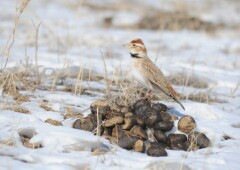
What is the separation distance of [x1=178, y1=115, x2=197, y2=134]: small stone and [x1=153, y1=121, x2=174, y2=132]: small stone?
114mm

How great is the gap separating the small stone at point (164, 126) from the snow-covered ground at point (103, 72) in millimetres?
343

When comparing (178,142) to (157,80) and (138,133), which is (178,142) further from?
(157,80)

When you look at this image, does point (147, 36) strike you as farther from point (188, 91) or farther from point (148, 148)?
point (148, 148)

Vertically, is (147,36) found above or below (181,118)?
above

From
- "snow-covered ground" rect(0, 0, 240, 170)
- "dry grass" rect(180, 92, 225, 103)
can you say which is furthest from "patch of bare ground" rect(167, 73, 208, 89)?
"dry grass" rect(180, 92, 225, 103)

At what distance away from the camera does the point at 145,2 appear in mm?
17281

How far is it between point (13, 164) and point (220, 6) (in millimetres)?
14050

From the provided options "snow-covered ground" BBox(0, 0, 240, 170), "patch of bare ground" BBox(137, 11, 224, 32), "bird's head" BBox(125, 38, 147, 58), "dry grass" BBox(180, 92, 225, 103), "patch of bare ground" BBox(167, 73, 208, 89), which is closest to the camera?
"snow-covered ground" BBox(0, 0, 240, 170)

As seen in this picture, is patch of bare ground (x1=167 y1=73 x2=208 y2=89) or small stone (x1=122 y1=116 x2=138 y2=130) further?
patch of bare ground (x1=167 y1=73 x2=208 y2=89)

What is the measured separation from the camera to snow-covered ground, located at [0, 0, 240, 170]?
4.17m

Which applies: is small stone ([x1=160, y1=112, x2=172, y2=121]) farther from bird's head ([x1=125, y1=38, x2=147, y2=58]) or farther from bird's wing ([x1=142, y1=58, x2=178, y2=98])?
bird's head ([x1=125, y1=38, x2=147, y2=58])

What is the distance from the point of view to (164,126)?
4.94m

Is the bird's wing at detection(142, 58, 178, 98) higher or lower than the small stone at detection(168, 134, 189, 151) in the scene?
higher

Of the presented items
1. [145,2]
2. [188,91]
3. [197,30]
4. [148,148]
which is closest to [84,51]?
[188,91]
